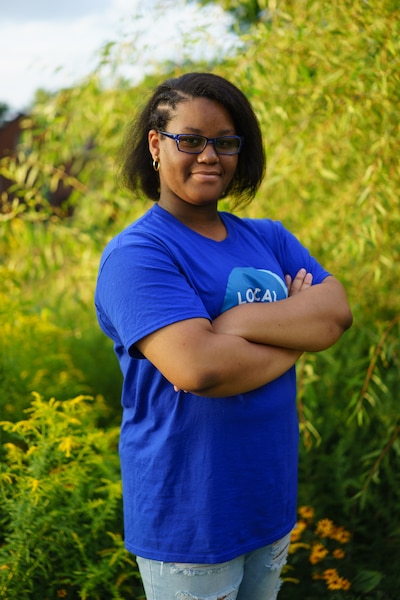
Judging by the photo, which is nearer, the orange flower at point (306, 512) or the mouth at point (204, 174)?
the mouth at point (204, 174)

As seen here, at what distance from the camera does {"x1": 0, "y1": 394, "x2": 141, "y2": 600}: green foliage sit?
1.94 metres

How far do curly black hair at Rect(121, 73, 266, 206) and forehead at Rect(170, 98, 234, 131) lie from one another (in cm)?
1

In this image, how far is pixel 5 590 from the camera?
190 cm

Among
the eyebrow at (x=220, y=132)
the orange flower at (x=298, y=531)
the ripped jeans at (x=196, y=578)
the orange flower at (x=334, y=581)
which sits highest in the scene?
the eyebrow at (x=220, y=132)

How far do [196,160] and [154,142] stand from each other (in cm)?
14

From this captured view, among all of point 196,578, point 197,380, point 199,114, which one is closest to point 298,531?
point 196,578

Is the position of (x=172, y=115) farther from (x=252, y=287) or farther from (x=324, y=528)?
(x=324, y=528)

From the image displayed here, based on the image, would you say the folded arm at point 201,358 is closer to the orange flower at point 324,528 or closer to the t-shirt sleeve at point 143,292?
the t-shirt sleeve at point 143,292

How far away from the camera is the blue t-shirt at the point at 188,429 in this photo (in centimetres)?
134

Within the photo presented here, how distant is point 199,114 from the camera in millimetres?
1452

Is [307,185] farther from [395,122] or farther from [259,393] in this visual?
[259,393]

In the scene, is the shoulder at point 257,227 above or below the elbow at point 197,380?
above

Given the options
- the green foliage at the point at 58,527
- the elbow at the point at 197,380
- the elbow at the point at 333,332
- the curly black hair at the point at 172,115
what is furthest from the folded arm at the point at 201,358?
the green foliage at the point at 58,527

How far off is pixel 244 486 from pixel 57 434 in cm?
84
